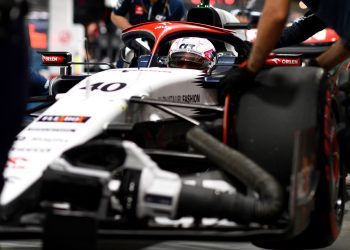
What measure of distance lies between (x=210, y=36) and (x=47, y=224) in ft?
9.37

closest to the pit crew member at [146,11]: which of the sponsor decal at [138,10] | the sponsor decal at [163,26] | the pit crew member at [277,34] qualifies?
the sponsor decal at [138,10]

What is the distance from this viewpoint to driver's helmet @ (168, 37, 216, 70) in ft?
19.2

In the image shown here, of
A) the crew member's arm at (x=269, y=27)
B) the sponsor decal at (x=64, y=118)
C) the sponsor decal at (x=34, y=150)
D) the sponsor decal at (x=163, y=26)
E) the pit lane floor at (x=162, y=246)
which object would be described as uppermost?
the crew member's arm at (x=269, y=27)

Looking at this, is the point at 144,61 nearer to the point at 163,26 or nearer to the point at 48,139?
the point at 163,26

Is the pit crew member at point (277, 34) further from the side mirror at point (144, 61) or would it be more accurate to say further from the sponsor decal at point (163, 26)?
the sponsor decal at point (163, 26)

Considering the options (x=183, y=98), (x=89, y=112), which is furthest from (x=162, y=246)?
(x=89, y=112)

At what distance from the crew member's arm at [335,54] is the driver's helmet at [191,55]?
4.45 ft

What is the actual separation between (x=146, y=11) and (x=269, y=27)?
239 inches

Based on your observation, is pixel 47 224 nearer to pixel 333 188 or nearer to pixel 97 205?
pixel 97 205

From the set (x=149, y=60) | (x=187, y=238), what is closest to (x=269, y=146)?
(x=187, y=238)

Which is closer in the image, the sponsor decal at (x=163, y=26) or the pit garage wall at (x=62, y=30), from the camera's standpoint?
the sponsor decal at (x=163, y=26)

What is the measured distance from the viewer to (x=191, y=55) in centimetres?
586

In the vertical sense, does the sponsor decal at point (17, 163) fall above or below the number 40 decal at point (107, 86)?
below

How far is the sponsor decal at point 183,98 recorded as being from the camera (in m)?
4.83
